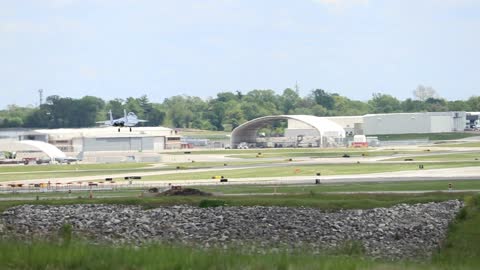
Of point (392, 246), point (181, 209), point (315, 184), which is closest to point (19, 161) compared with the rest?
point (315, 184)

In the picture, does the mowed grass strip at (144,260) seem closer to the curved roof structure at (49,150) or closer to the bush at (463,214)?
the bush at (463,214)

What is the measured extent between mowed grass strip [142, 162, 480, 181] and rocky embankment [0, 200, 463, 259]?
52.0 m

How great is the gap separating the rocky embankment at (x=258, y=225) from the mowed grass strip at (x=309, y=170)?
52.0 metres

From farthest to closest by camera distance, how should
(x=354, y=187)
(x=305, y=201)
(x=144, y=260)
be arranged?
1. (x=354, y=187)
2. (x=305, y=201)
3. (x=144, y=260)

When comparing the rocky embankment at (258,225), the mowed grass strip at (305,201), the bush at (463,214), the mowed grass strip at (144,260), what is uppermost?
the mowed grass strip at (144,260)

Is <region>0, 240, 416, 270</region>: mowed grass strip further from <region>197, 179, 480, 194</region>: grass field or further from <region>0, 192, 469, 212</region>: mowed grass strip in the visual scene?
<region>197, 179, 480, 194</region>: grass field

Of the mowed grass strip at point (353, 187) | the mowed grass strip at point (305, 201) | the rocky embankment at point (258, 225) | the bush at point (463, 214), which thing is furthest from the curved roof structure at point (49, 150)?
the bush at point (463, 214)

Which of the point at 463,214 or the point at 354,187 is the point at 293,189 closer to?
the point at 354,187

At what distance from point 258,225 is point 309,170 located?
6831 cm

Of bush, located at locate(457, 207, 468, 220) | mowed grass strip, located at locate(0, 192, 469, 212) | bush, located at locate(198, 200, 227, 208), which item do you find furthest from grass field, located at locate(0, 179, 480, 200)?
bush, located at locate(457, 207, 468, 220)

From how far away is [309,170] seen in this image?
4646 inches

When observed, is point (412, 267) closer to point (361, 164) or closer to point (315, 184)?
point (315, 184)

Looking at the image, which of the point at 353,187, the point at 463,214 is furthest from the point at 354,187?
the point at 463,214

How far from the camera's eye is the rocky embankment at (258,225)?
46.2 meters
